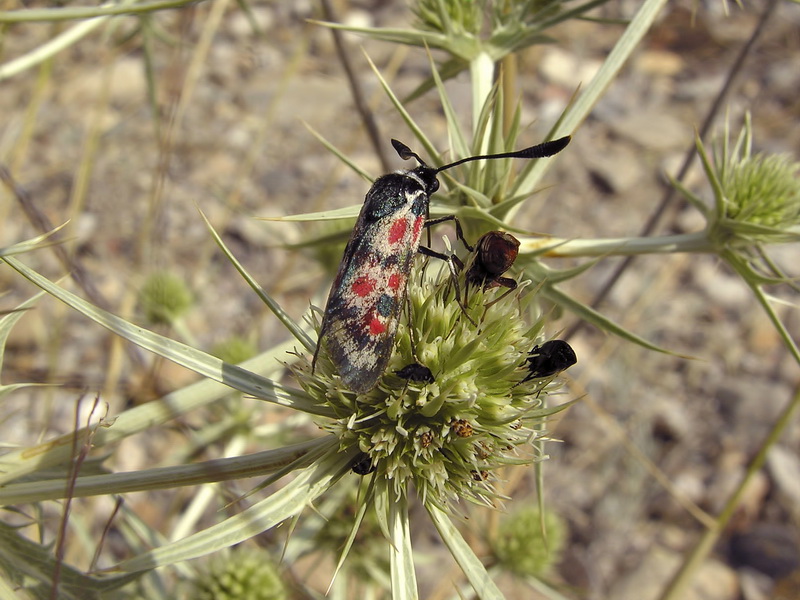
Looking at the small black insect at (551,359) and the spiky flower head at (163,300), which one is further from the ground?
the spiky flower head at (163,300)

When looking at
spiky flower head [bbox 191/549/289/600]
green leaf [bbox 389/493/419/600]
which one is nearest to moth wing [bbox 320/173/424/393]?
green leaf [bbox 389/493/419/600]

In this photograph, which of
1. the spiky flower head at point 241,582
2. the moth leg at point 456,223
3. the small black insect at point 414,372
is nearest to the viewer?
the small black insect at point 414,372

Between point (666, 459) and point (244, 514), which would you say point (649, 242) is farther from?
point (666, 459)

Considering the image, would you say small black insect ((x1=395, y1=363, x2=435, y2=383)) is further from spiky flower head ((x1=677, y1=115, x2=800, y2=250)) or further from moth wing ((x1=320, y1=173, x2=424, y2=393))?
spiky flower head ((x1=677, y1=115, x2=800, y2=250))

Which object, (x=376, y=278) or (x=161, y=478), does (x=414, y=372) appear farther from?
(x=161, y=478)

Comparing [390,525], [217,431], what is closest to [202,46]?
[217,431]

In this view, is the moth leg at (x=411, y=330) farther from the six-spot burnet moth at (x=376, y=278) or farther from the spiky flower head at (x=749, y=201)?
the spiky flower head at (x=749, y=201)

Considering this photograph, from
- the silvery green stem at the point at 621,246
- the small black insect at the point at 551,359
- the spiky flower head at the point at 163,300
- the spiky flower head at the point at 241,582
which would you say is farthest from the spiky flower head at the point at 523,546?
the spiky flower head at the point at 163,300
